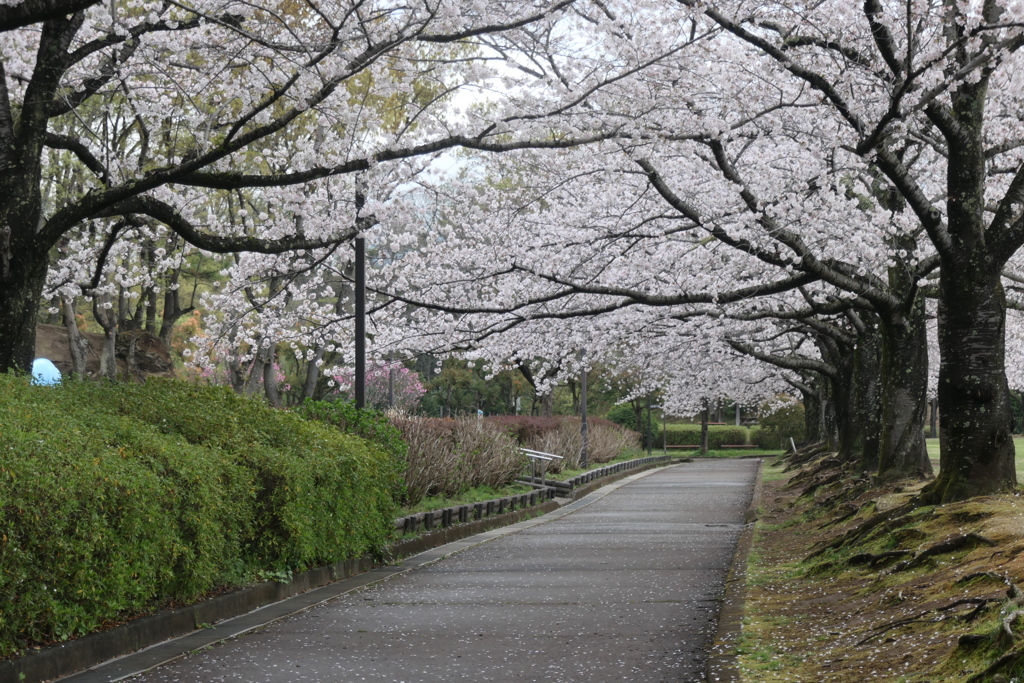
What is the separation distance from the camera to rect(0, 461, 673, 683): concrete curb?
6707mm

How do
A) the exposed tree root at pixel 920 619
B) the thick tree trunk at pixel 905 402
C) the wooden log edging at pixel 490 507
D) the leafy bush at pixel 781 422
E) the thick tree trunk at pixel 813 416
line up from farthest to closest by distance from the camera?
the leafy bush at pixel 781 422 < the thick tree trunk at pixel 813 416 < the thick tree trunk at pixel 905 402 < the wooden log edging at pixel 490 507 < the exposed tree root at pixel 920 619

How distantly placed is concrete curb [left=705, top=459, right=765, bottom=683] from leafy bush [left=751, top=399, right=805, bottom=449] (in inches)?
1971

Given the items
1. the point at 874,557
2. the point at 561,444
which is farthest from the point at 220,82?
the point at 561,444

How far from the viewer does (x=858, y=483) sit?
17.9 meters

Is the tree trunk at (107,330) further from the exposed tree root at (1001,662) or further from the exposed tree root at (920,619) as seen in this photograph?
the exposed tree root at (1001,662)

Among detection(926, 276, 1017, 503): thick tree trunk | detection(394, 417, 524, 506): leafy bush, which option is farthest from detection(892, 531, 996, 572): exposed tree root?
detection(394, 417, 524, 506): leafy bush

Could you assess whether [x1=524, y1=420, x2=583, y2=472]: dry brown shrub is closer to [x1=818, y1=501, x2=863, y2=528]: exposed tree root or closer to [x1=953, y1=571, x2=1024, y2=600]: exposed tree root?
[x1=818, y1=501, x2=863, y2=528]: exposed tree root

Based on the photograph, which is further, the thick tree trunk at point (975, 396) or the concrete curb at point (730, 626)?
the thick tree trunk at point (975, 396)

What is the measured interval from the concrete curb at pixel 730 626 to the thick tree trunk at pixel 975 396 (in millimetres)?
2401

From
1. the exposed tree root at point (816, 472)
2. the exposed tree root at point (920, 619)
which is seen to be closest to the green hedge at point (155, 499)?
the exposed tree root at point (920, 619)

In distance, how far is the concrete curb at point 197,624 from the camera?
6.71m

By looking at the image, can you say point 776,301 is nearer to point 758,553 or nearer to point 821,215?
point 821,215

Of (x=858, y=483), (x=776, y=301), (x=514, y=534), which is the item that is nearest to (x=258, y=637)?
(x=514, y=534)

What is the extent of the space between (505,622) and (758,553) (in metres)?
5.86
